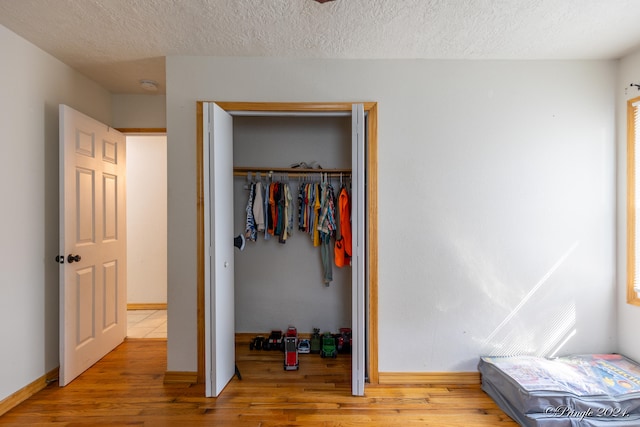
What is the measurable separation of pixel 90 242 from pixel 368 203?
89.3 inches

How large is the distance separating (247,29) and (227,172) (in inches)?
37.3

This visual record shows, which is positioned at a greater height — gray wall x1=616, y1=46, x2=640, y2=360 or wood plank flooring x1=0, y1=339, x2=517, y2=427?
gray wall x1=616, y1=46, x2=640, y2=360

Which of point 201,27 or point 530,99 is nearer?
point 201,27

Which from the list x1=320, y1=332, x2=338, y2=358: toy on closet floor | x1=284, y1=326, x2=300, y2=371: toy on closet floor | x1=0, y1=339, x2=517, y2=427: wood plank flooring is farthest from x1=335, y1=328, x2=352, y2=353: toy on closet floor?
x1=284, y1=326, x2=300, y2=371: toy on closet floor

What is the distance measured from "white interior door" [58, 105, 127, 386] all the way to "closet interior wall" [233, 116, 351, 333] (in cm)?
109

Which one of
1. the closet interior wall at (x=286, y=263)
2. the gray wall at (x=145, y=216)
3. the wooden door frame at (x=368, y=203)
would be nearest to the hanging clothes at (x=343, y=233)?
the closet interior wall at (x=286, y=263)

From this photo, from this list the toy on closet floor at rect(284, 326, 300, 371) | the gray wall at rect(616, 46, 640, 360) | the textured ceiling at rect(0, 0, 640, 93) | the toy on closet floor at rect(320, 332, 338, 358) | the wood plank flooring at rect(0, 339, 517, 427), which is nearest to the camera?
the textured ceiling at rect(0, 0, 640, 93)

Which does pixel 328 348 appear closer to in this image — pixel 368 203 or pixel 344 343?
pixel 344 343

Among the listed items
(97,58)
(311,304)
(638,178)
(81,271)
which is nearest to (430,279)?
(311,304)

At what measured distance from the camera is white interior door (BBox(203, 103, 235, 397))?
2.20m

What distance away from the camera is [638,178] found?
2.41 m

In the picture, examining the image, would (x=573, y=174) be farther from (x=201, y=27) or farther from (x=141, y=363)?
(x=141, y=363)

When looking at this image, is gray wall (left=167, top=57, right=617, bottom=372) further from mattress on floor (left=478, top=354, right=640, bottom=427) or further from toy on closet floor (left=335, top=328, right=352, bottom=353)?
toy on closet floor (left=335, top=328, right=352, bottom=353)

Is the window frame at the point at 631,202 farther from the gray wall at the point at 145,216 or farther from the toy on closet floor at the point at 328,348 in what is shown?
the gray wall at the point at 145,216
